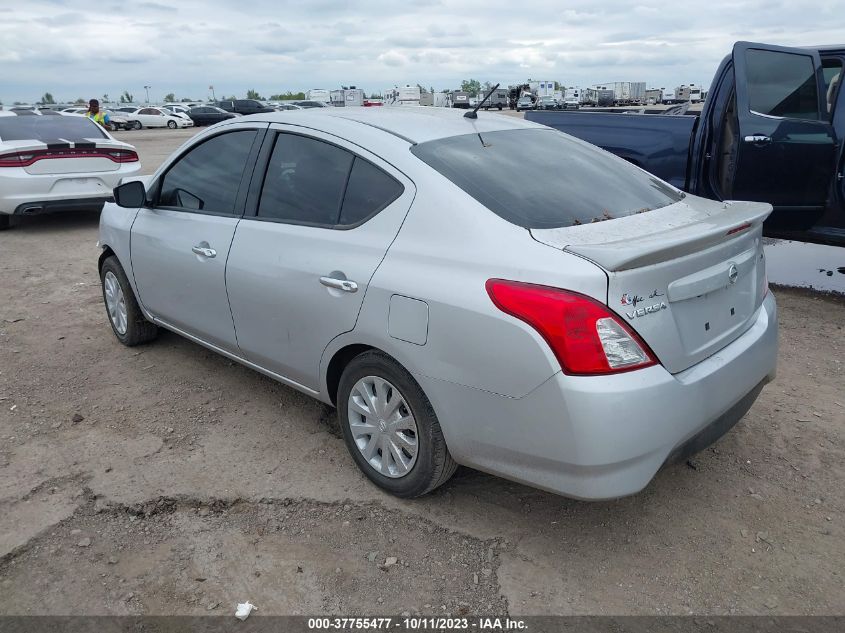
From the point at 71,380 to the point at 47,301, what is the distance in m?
2.14

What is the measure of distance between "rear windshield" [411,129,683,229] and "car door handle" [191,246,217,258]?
1383mm

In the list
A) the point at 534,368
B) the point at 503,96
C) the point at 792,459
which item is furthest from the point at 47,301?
A: the point at 503,96

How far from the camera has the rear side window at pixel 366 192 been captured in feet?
10.1

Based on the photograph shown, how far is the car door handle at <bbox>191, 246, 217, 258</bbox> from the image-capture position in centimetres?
385

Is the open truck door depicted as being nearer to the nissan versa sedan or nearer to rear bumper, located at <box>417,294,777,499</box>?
the nissan versa sedan

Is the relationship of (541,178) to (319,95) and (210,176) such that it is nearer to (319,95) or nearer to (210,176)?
(210,176)

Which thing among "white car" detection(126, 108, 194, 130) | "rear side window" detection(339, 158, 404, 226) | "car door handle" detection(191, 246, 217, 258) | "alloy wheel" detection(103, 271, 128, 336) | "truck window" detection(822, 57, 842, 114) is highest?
"truck window" detection(822, 57, 842, 114)

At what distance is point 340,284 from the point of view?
3.07 metres

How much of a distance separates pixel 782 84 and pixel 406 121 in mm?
4136

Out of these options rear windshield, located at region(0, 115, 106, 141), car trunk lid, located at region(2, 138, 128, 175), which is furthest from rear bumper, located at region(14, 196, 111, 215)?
rear windshield, located at region(0, 115, 106, 141)

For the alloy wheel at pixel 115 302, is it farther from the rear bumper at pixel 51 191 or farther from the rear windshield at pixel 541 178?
the rear bumper at pixel 51 191

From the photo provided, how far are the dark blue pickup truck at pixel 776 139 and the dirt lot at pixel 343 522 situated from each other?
6.54ft

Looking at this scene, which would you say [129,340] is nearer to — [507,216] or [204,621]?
[204,621]

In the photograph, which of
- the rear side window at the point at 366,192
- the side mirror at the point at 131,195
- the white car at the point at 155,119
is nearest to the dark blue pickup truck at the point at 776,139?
the rear side window at the point at 366,192
